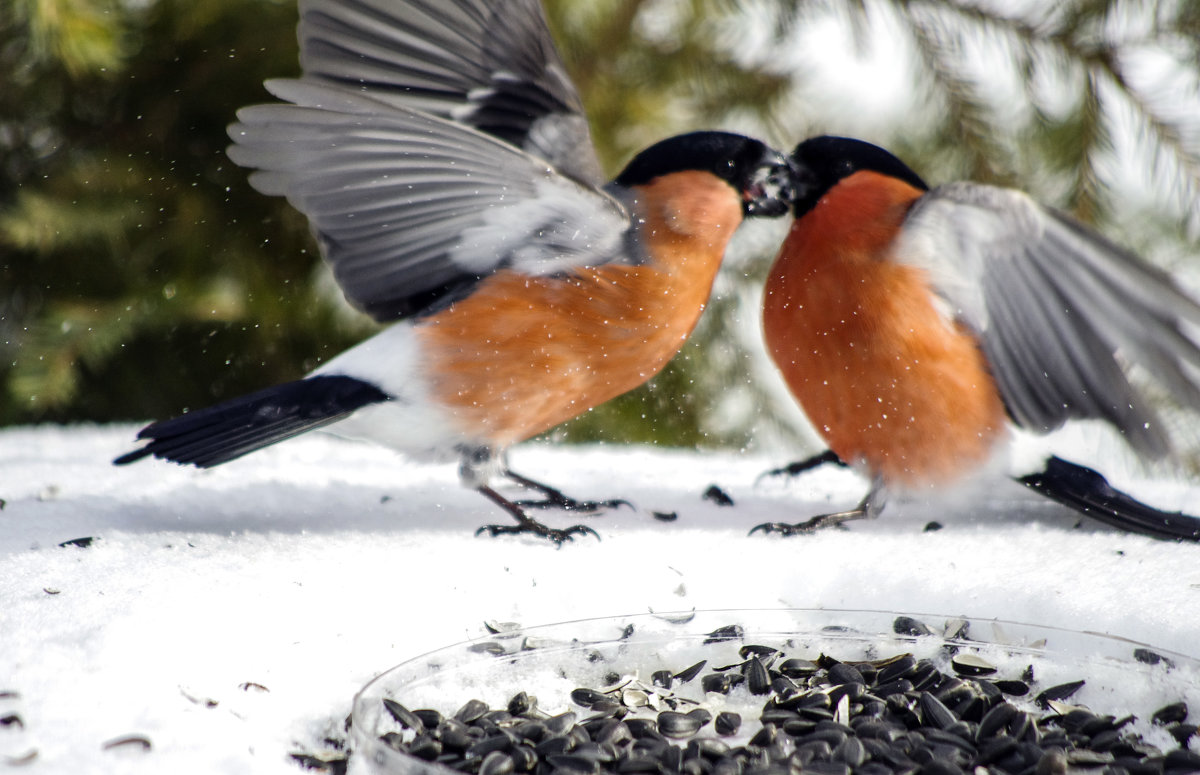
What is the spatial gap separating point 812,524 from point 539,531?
18.2 inches

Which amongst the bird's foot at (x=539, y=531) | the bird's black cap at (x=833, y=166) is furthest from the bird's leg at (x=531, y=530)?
the bird's black cap at (x=833, y=166)

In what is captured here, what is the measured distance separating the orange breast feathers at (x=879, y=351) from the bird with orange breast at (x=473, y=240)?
5.2 inches

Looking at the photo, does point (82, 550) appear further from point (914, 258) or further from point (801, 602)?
point (914, 258)

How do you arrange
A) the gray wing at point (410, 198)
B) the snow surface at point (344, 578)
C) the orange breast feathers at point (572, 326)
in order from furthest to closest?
1. the orange breast feathers at point (572, 326)
2. the gray wing at point (410, 198)
3. the snow surface at point (344, 578)

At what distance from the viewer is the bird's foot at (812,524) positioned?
5.82 feet

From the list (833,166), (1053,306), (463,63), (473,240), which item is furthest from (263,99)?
(1053,306)

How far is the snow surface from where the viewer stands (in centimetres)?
104

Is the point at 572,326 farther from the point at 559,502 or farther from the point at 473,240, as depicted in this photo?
the point at 559,502

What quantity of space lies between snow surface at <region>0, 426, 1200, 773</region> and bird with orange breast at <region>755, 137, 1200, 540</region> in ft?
0.41

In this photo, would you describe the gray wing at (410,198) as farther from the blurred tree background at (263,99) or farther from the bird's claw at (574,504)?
the blurred tree background at (263,99)

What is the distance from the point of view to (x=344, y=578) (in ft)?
4.57

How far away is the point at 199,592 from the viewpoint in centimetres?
128

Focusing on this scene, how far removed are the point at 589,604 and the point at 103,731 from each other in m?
0.64

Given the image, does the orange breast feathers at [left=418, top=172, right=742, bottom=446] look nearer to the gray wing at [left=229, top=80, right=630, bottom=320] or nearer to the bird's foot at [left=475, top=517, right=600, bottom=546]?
the gray wing at [left=229, top=80, right=630, bottom=320]
